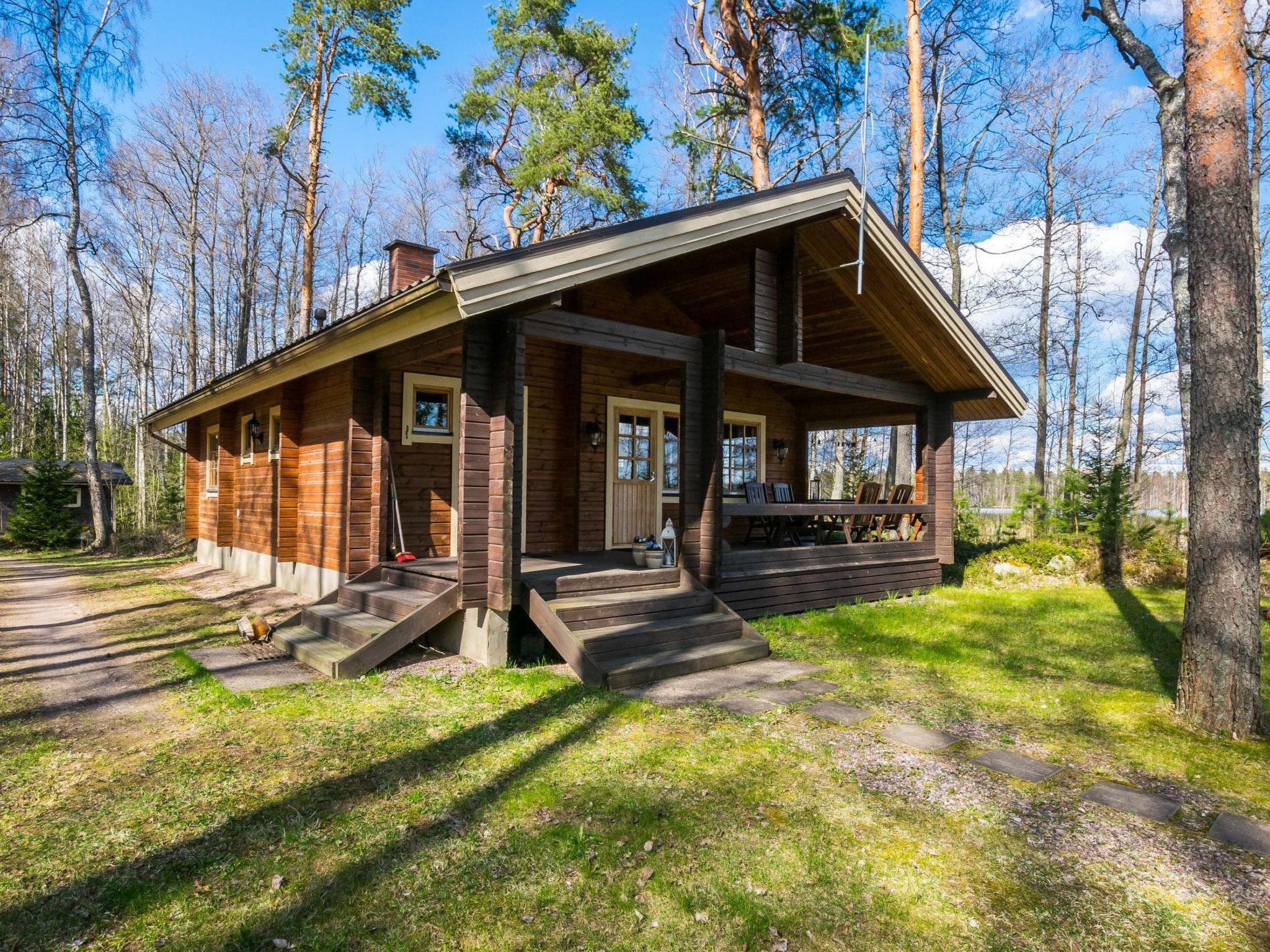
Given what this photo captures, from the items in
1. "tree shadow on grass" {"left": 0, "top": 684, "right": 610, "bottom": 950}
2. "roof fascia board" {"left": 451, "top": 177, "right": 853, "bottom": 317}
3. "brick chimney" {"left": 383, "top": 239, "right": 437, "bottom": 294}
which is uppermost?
"brick chimney" {"left": 383, "top": 239, "right": 437, "bottom": 294}

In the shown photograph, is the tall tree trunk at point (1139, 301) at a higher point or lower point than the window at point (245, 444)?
higher

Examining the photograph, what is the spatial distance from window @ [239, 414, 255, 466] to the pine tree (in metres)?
9.10

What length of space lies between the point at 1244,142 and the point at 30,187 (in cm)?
1974

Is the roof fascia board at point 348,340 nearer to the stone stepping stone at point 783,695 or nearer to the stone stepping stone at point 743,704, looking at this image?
the stone stepping stone at point 743,704

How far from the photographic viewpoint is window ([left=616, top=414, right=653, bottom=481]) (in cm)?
841

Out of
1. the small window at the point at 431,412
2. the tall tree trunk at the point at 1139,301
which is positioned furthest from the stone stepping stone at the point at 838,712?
the tall tree trunk at the point at 1139,301

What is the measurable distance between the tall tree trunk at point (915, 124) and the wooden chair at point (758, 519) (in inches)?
213

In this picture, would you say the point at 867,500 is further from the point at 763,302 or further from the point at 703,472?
the point at 703,472

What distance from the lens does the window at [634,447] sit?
8406mm

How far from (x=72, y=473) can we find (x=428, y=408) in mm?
15265

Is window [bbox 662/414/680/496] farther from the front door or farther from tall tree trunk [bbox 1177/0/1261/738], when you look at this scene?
tall tree trunk [bbox 1177/0/1261/738]

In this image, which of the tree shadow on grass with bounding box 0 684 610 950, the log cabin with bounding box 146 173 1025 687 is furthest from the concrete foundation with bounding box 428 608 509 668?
the tree shadow on grass with bounding box 0 684 610 950

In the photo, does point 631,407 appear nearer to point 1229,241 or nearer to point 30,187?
point 1229,241

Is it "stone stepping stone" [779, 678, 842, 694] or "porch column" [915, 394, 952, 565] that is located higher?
"porch column" [915, 394, 952, 565]
